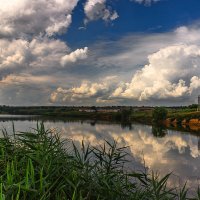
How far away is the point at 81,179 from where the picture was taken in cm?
631

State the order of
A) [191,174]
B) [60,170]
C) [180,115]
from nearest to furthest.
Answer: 1. [60,170]
2. [191,174]
3. [180,115]

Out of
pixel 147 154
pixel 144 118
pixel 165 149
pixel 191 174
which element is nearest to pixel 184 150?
pixel 165 149

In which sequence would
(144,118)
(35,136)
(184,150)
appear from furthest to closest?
(144,118), (184,150), (35,136)

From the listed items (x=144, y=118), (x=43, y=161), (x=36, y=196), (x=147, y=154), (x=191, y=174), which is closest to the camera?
(x=36, y=196)

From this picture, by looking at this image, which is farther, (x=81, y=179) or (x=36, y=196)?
(x=81, y=179)

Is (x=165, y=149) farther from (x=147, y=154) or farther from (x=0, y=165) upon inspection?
(x=0, y=165)

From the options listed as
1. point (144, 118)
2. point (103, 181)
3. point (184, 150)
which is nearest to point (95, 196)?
point (103, 181)

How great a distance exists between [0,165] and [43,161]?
4.07ft

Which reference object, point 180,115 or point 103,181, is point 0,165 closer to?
point 103,181

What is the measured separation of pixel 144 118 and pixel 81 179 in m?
109

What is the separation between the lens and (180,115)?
307 ft

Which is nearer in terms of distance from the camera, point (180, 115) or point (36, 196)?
point (36, 196)

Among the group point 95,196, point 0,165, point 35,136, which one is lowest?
point 95,196

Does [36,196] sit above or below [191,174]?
above
